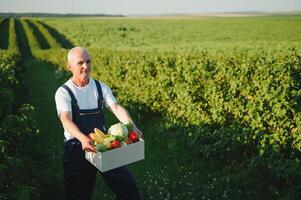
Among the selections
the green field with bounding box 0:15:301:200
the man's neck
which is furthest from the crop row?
the man's neck

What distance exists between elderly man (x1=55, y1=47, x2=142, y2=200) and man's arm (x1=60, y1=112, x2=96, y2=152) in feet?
0.04

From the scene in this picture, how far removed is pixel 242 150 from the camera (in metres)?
6.77

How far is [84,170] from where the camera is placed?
4109mm

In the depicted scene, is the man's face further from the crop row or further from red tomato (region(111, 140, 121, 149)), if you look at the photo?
the crop row

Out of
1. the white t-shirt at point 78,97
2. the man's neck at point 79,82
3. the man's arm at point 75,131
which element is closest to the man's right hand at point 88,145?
the man's arm at point 75,131

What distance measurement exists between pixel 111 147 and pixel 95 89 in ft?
2.74

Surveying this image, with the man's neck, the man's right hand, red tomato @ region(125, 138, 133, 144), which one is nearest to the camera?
the man's right hand

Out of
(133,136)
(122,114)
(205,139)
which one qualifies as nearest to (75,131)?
(133,136)

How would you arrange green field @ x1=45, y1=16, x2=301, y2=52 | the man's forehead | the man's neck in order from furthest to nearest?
1. green field @ x1=45, y1=16, x2=301, y2=52
2. the man's neck
3. the man's forehead

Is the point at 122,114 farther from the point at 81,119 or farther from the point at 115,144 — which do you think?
the point at 115,144

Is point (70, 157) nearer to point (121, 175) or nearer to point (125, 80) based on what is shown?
point (121, 175)

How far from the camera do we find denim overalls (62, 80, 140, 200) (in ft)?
13.2

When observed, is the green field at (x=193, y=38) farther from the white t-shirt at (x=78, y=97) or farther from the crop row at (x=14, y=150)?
the white t-shirt at (x=78, y=97)

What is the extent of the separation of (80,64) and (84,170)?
1.22 m
